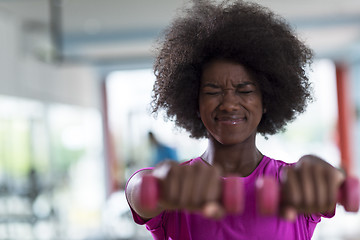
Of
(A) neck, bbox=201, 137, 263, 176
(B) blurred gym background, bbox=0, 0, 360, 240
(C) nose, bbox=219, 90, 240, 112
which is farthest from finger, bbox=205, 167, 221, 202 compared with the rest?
(B) blurred gym background, bbox=0, 0, 360, 240

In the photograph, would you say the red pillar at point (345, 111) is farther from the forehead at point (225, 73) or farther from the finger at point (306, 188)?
the finger at point (306, 188)

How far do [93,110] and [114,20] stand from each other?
132 inches

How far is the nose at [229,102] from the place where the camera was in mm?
1050

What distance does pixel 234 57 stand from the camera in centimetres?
113

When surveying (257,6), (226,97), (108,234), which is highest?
(257,6)

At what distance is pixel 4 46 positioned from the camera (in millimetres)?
5660

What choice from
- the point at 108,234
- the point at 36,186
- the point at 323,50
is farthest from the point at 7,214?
the point at 323,50

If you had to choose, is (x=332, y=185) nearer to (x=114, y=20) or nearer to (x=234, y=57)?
(x=234, y=57)

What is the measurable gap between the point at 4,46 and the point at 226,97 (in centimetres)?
516

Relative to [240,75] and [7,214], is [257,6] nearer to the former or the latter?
[240,75]

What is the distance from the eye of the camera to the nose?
105 cm

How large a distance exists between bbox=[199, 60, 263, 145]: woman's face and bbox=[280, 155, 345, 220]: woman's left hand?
0.34 metres

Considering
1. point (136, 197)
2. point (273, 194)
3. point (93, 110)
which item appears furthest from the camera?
point (93, 110)

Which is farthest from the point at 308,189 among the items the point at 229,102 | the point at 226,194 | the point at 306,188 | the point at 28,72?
the point at 28,72
